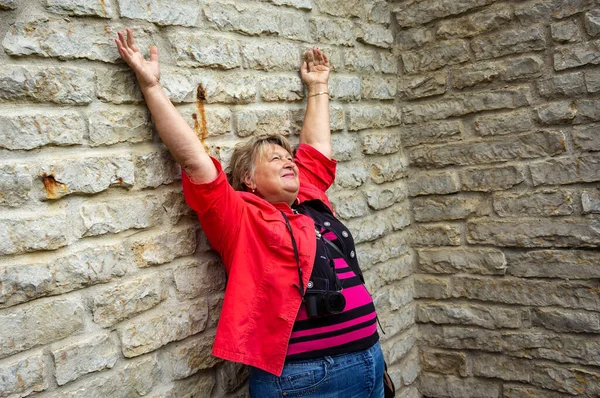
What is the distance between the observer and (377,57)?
353cm

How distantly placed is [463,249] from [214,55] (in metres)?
1.97

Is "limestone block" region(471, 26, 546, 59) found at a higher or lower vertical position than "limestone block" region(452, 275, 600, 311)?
higher

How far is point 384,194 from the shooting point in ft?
11.5

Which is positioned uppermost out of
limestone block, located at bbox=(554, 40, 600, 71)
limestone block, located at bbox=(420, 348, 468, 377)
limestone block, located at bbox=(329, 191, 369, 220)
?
limestone block, located at bbox=(554, 40, 600, 71)

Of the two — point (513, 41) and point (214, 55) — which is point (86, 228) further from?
point (513, 41)

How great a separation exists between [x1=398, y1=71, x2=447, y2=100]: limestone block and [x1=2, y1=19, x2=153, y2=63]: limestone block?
6.49 ft

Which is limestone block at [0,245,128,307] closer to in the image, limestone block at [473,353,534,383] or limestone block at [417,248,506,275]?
limestone block at [417,248,506,275]

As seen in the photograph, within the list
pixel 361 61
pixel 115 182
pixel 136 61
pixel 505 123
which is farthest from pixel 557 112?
pixel 115 182

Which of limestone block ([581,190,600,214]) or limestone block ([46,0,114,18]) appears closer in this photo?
limestone block ([46,0,114,18])

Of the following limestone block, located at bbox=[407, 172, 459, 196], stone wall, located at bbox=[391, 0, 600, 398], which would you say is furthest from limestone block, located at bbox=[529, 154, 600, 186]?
limestone block, located at bbox=[407, 172, 459, 196]

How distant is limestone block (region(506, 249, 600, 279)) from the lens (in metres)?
3.11

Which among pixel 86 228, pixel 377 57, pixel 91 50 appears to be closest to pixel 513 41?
pixel 377 57

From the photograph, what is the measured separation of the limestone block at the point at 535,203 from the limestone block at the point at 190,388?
6.47 ft

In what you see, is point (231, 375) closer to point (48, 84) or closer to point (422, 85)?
point (48, 84)
